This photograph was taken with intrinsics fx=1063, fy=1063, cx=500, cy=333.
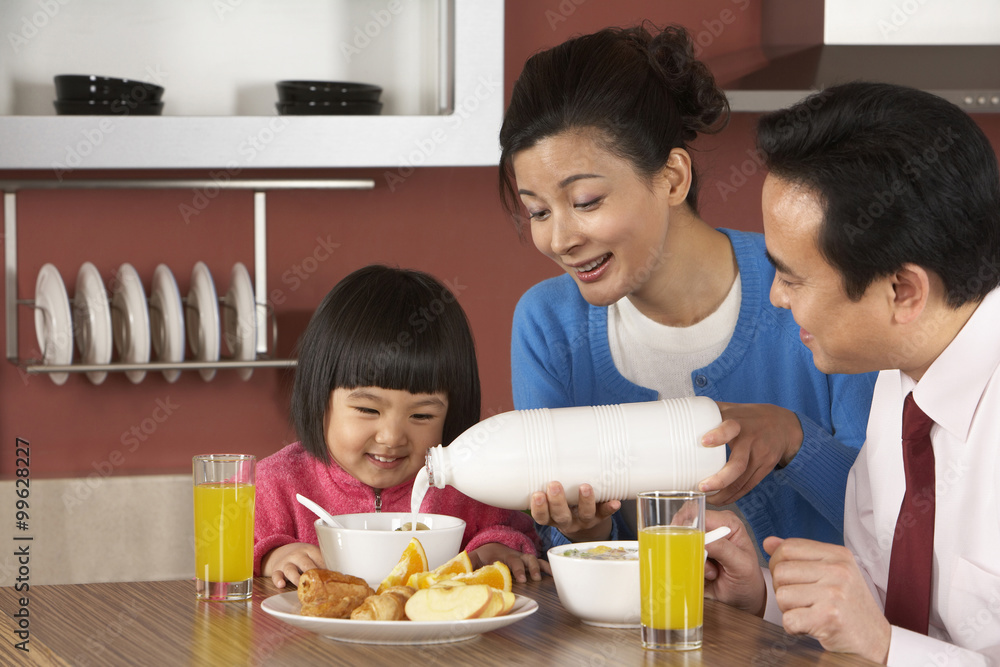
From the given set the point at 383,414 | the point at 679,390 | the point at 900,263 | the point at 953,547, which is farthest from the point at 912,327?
the point at 383,414

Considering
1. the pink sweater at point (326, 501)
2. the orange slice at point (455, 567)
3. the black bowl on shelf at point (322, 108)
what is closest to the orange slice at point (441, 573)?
the orange slice at point (455, 567)

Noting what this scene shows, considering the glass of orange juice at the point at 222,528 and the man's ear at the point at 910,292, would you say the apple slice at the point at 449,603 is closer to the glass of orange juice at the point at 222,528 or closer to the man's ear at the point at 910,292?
the glass of orange juice at the point at 222,528

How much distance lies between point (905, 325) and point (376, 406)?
2.14ft

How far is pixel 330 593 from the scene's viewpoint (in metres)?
0.90

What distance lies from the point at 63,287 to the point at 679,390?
1.35 meters

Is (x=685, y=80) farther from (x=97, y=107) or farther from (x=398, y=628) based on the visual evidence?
(x=97, y=107)

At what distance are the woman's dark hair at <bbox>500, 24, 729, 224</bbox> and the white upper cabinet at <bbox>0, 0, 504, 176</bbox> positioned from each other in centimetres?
67

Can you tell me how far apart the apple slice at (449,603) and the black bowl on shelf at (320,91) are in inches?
58.6

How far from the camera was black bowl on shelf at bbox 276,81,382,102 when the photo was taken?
2159 mm

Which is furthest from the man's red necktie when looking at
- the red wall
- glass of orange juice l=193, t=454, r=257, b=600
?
the red wall

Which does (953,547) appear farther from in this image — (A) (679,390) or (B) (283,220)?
(B) (283,220)

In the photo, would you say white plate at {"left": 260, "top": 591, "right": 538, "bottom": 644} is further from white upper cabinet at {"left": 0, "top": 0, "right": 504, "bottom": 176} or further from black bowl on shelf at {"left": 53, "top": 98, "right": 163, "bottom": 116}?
black bowl on shelf at {"left": 53, "top": 98, "right": 163, "bottom": 116}

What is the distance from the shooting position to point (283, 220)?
8.18 ft

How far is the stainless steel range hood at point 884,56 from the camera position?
7.22ft
